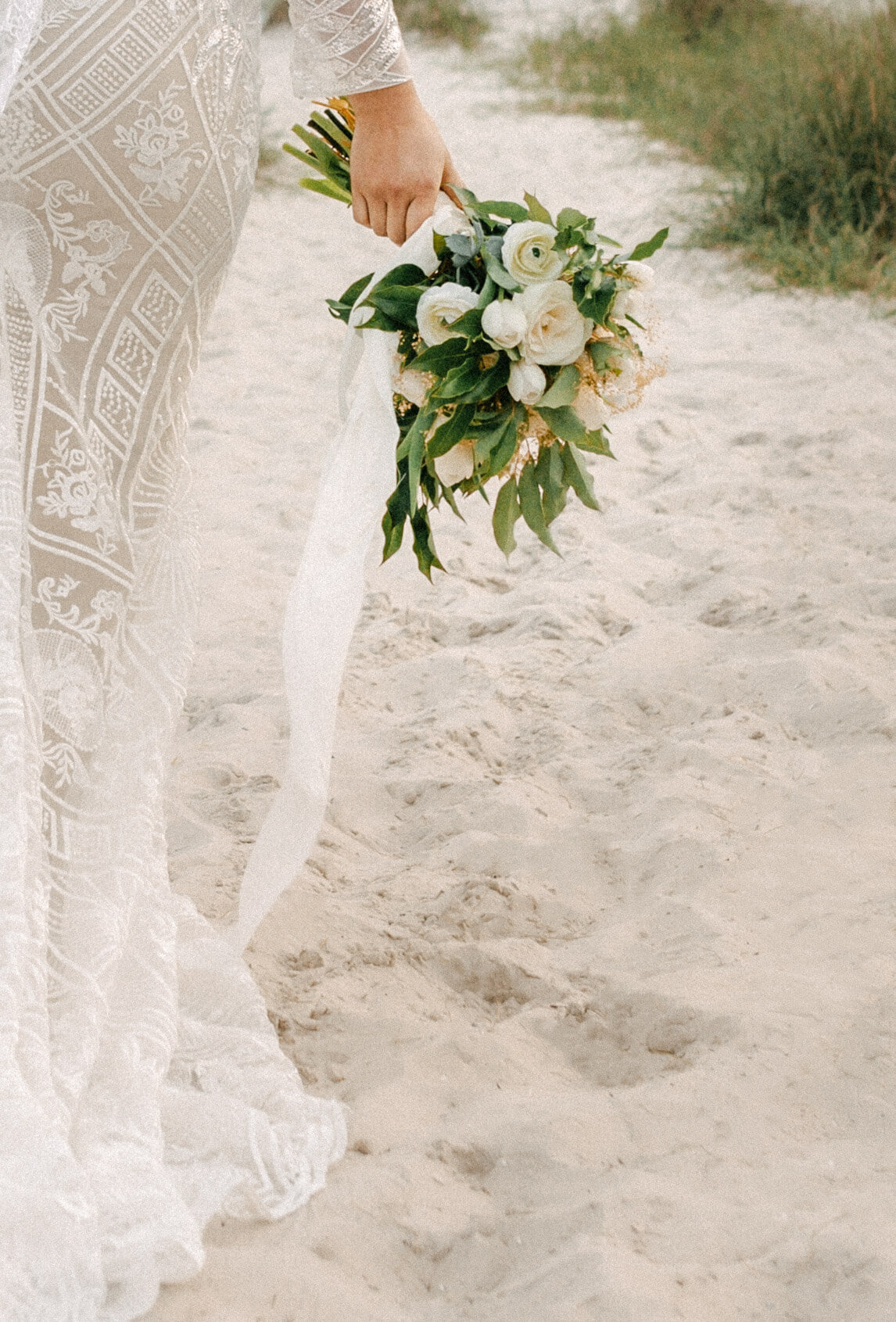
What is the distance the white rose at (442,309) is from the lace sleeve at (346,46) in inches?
10.3

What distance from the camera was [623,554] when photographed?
12.4 ft

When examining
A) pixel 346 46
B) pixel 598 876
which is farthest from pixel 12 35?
pixel 598 876

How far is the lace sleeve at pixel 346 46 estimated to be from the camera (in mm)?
1655

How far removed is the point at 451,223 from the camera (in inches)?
69.6

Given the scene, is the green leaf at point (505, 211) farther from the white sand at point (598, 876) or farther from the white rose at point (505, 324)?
the white sand at point (598, 876)

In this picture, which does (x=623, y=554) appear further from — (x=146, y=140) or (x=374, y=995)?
(x=146, y=140)

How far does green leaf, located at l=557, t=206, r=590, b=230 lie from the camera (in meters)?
1.72

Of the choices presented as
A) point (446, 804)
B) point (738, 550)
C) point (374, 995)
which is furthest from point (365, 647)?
point (374, 995)

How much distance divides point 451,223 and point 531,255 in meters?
0.13

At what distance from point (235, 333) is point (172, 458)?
382cm

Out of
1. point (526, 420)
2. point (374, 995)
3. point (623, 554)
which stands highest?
point (526, 420)

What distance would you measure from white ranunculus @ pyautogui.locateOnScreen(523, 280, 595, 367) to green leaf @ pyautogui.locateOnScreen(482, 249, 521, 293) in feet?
0.06

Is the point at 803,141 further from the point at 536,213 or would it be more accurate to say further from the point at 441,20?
the point at 441,20

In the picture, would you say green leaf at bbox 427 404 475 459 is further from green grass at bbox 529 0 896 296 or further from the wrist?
green grass at bbox 529 0 896 296
